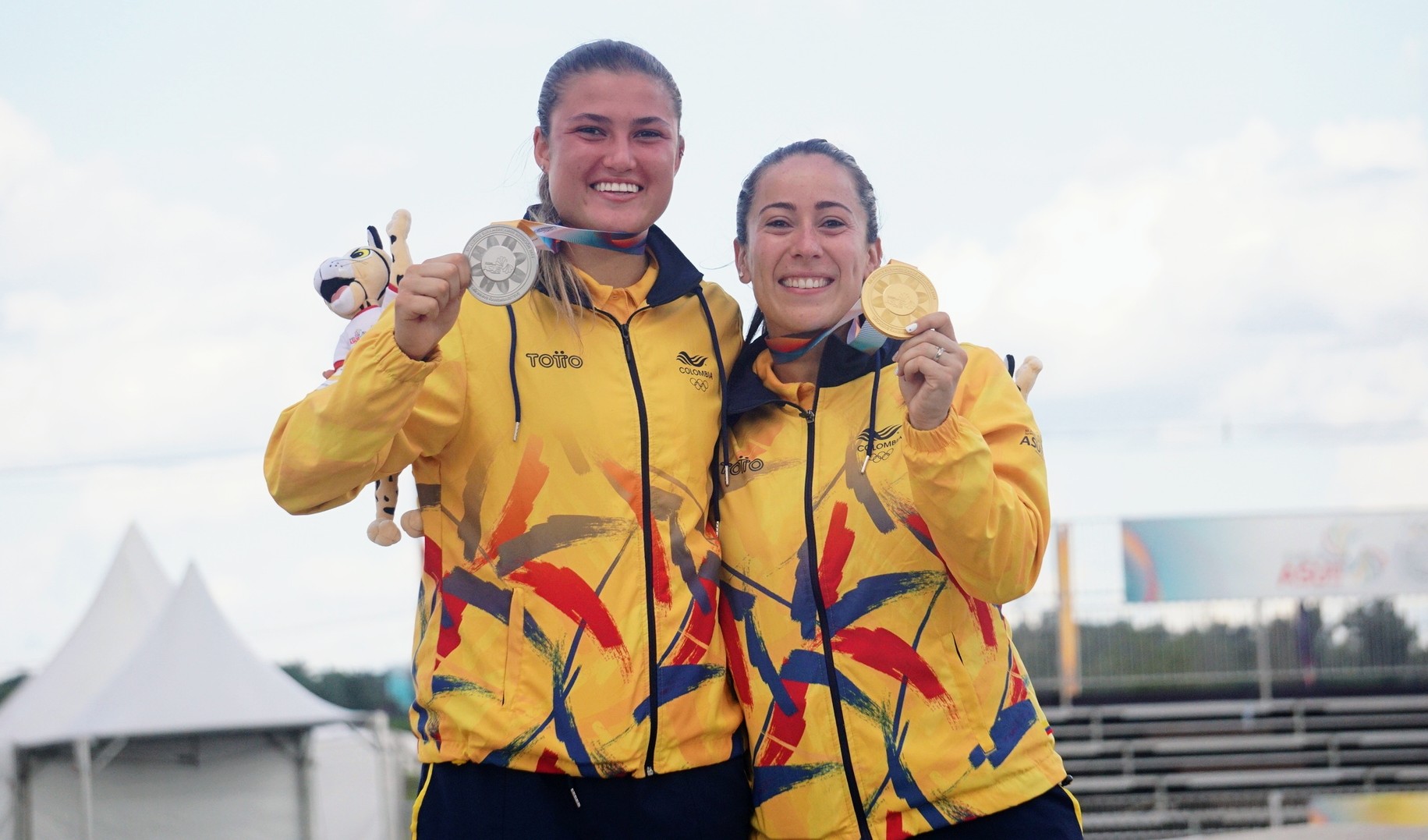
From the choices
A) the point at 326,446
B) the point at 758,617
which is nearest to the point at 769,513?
the point at 758,617

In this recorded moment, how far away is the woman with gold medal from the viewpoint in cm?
271

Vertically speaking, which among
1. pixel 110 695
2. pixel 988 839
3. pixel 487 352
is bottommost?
pixel 110 695

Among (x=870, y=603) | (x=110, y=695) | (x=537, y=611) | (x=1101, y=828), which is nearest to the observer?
(x=537, y=611)

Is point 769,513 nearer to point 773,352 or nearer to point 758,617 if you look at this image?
point 758,617

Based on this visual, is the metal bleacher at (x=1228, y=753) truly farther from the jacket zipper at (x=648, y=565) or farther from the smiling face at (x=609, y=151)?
the smiling face at (x=609, y=151)

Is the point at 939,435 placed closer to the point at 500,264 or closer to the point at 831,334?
the point at 831,334

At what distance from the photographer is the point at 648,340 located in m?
2.96

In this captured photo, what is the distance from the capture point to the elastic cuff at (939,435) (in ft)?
8.57

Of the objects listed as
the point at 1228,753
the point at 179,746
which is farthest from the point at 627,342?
the point at 1228,753

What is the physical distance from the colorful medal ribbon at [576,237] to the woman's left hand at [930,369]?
0.72 m

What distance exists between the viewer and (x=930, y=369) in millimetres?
2570

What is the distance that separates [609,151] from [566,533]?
2.88ft

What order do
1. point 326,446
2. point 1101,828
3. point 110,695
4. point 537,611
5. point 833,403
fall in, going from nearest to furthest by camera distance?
point 326,446
point 537,611
point 833,403
point 110,695
point 1101,828

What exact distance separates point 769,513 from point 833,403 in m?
0.32
